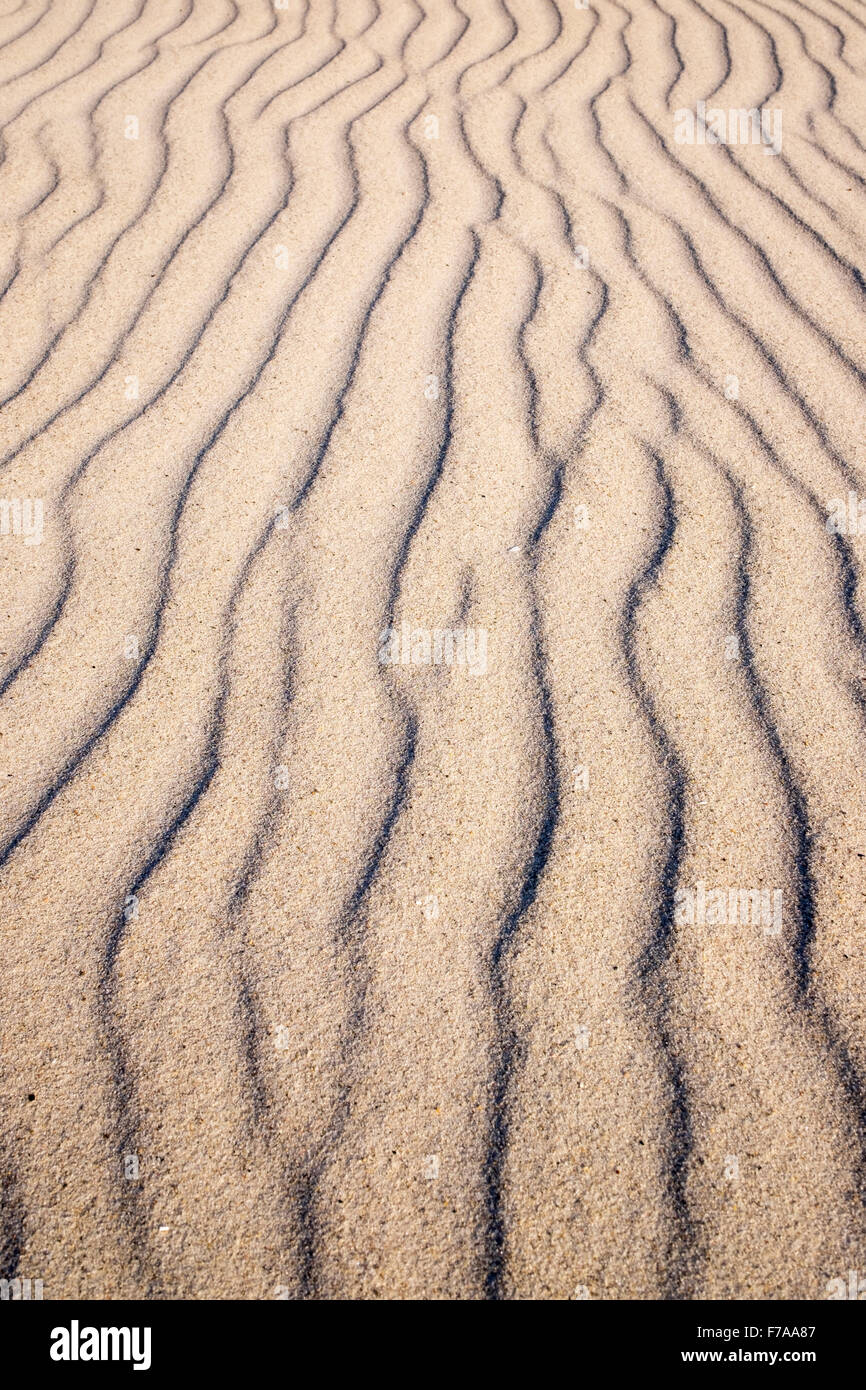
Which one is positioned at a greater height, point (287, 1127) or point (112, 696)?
point (112, 696)

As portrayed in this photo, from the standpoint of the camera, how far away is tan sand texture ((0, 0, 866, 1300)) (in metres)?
1.27

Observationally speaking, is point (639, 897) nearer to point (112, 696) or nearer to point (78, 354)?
point (112, 696)

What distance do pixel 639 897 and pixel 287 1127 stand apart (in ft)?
2.09

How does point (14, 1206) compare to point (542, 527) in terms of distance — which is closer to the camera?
point (14, 1206)

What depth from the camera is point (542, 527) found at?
2150 millimetres

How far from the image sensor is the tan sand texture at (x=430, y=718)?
49.8 inches

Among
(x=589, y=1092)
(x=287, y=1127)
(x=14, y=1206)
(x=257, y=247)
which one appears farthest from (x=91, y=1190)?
(x=257, y=247)

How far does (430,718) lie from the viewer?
70.9 inches

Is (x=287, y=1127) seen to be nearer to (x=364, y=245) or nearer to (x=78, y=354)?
(x=78, y=354)

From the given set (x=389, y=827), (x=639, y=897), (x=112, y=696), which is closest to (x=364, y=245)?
(x=112, y=696)
